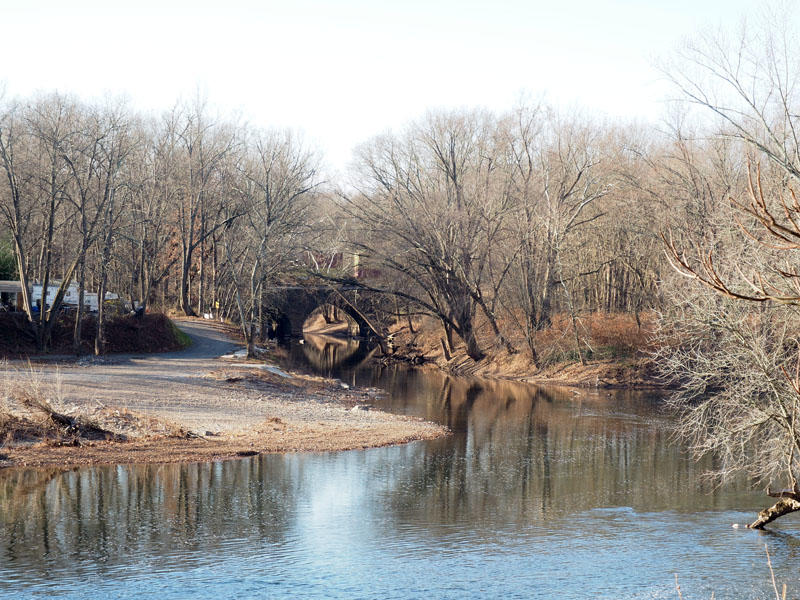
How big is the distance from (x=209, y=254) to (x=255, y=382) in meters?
32.7

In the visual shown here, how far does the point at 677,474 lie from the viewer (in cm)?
2281

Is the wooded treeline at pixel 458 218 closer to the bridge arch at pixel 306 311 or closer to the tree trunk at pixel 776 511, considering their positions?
the bridge arch at pixel 306 311

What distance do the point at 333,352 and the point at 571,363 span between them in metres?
20.8

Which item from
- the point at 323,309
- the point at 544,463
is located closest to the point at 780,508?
the point at 544,463

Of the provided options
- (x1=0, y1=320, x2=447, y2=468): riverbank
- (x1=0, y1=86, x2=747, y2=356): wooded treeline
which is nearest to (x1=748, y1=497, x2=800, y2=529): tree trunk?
(x1=0, y1=320, x2=447, y2=468): riverbank

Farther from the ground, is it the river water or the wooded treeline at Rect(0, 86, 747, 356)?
the wooded treeline at Rect(0, 86, 747, 356)

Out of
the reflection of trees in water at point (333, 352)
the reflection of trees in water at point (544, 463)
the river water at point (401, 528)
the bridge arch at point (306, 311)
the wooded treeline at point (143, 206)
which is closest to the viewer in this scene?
the river water at point (401, 528)

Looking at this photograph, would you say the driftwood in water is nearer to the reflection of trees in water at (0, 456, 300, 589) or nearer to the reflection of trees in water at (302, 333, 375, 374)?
the reflection of trees in water at (0, 456, 300, 589)

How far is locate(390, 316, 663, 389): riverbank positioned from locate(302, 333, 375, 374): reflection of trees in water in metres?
6.24

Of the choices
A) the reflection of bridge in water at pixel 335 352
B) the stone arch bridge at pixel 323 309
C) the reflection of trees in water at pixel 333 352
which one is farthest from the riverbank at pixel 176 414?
the stone arch bridge at pixel 323 309

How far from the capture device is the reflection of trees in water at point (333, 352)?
169ft

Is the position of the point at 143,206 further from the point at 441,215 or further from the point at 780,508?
the point at 780,508

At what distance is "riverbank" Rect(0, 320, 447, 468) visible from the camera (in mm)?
23016

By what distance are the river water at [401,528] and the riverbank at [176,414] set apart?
4.22 feet
